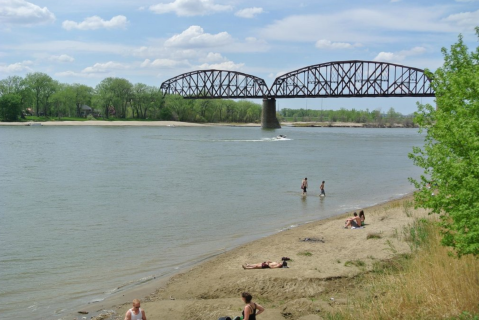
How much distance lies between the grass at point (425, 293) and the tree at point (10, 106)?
486 feet

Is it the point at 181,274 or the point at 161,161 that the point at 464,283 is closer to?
the point at 181,274

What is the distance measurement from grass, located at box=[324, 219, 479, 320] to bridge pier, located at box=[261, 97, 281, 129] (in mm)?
172044

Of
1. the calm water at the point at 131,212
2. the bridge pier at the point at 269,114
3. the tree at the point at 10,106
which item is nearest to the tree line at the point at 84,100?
the tree at the point at 10,106

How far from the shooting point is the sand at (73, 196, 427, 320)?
11.9 meters

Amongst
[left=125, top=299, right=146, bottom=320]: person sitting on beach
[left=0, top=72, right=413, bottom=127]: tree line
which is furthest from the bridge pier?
[left=125, top=299, right=146, bottom=320]: person sitting on beach

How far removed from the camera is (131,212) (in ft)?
87.5

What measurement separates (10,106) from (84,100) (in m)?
29.9

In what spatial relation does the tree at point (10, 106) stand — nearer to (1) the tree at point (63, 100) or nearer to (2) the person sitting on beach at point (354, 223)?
(1) the tree at point (63, 100)

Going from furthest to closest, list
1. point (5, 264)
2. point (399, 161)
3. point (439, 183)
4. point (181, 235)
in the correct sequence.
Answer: point (399, 161) → point (181, 235) → point (5, 264) → point (439, 183)

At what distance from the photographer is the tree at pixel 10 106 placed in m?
142

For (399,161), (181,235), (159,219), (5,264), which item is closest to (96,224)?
(159,219)

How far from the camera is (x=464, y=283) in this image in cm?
974

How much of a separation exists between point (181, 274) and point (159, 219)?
→ 31.4 ft

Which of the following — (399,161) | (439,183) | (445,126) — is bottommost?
(399,161)
